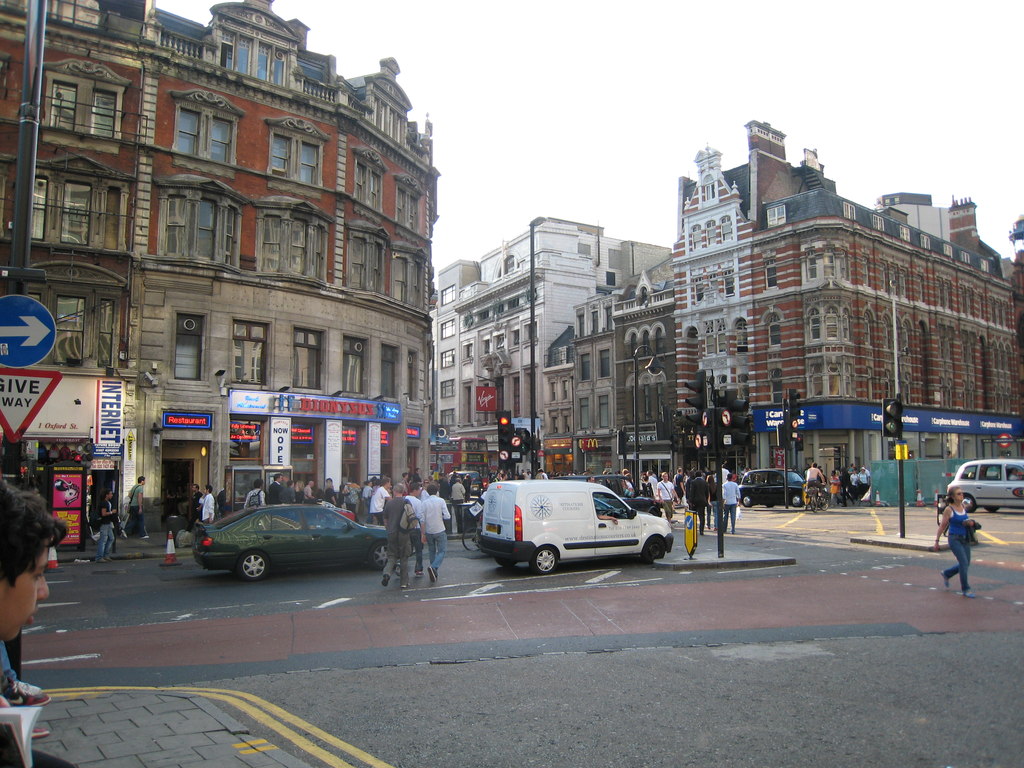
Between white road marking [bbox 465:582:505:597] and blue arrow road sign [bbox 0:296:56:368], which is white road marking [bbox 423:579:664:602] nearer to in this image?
white road marking [bbox 465:582:505:597]

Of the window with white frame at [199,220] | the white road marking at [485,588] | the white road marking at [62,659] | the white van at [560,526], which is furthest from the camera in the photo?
the window with white frame at [199,220]

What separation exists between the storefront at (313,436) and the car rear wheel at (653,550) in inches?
609

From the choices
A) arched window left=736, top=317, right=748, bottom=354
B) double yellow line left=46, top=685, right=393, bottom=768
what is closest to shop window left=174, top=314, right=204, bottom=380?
double yellow line left=46, top=685, right=393, bottom=768

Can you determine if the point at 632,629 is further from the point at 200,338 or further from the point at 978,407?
the point at 978,407

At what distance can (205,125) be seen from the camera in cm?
2659

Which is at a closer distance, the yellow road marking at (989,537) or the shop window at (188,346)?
the yellow road marking at (989,537)

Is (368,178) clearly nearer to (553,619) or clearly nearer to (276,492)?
(276,492)

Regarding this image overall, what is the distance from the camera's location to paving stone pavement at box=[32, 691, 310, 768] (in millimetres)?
4742

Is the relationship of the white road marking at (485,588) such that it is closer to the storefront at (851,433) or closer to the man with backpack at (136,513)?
the man with backpack at (136,513)

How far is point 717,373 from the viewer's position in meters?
50.6

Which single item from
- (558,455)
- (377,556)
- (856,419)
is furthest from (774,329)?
(377,556)

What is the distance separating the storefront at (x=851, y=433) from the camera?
45.8m

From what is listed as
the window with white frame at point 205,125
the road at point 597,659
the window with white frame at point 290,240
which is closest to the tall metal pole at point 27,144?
the road at point 597,659

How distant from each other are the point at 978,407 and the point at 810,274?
2297 cm
